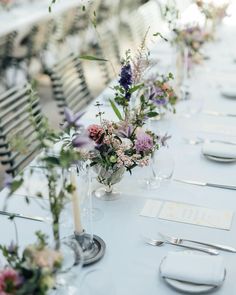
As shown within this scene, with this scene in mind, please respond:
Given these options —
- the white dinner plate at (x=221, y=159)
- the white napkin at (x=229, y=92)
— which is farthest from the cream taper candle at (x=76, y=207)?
the white napkin at (x=229, y=92)

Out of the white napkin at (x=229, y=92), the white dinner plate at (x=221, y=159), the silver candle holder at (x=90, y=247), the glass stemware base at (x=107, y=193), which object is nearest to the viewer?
the silver candle holder at (x=90, y=247)

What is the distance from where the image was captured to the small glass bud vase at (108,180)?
1.54 meters

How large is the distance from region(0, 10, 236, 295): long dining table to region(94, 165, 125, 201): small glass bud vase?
0.03 metres

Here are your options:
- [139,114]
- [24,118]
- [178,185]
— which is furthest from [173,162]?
[24,118]

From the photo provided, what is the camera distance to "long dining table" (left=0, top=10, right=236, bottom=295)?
48.8 inches

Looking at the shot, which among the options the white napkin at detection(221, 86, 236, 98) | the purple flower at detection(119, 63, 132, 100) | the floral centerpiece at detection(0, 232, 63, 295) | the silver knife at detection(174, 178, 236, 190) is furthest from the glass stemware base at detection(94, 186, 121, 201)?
the white napkin at detection(221, 86, 236, 98)

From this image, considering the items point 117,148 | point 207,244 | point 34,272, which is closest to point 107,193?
point 117,148

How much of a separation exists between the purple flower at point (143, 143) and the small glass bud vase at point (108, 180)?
9 cm

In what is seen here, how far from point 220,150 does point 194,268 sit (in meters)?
0.71

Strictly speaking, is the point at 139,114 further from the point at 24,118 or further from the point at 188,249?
the point at 24,118

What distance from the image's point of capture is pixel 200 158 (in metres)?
1.85

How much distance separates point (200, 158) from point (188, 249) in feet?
1.90

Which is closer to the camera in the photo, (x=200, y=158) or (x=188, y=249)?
(x=188, y=249)

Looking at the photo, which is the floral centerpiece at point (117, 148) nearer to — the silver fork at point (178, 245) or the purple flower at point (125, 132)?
the purple flower at point (125, 132)
